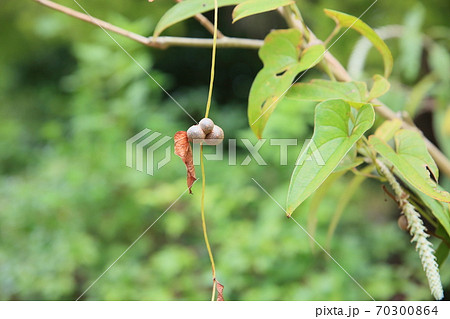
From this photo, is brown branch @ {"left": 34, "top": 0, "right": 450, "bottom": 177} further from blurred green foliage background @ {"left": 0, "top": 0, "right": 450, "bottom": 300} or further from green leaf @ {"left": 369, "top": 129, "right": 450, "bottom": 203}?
blurred green foliage background @ {"left": 0, "top": 0, "right": 450, "bottom": 300}

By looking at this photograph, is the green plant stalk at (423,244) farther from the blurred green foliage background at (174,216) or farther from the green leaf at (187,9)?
the blurred green foliage background at (174,216)

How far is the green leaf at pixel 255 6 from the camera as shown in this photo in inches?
13.1

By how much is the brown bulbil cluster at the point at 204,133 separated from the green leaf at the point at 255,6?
0.09 metres

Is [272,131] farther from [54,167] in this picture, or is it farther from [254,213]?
[54,167]

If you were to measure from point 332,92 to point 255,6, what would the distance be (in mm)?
98

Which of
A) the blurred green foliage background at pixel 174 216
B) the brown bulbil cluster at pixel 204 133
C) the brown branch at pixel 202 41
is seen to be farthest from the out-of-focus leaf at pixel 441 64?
the brown bulbil cluster at pixel 204 133

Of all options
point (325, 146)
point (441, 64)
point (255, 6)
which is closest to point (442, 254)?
point (325, 146)

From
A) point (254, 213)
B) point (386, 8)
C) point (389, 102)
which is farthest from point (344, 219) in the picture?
point (386, 8)

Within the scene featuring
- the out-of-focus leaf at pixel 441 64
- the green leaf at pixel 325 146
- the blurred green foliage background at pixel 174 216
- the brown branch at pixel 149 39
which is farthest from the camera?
the blurred green foliage background at pixel 174 216

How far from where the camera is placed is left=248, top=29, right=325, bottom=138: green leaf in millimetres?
368

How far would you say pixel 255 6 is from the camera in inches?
13.6

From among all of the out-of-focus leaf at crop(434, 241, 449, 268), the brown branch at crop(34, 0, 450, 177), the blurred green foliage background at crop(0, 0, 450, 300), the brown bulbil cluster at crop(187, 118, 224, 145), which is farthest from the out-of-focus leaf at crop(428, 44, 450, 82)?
the brown bulbil cluster at crop(187, 118, 224, 145)

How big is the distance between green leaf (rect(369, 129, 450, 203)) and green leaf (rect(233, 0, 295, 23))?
0.13 meters
